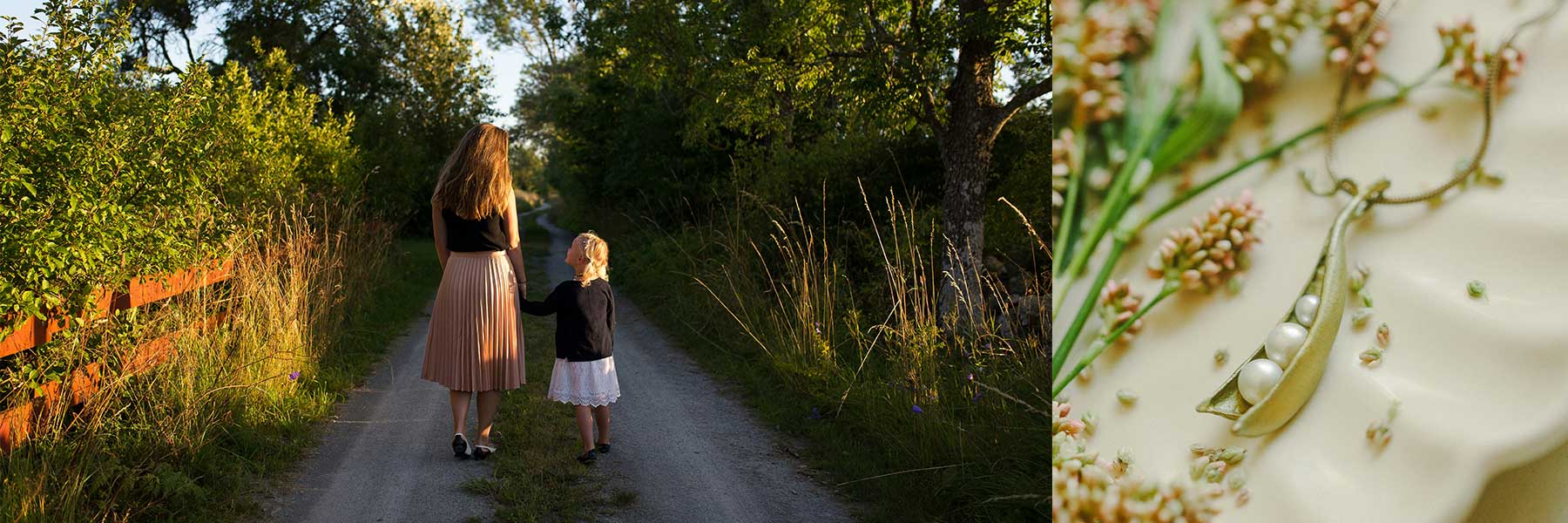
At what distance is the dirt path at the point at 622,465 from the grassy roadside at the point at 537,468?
4.3 inches

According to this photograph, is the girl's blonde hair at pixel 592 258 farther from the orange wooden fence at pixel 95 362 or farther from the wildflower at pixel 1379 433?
the wildflower at pixel 1379 433

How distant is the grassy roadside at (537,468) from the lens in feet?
14.6

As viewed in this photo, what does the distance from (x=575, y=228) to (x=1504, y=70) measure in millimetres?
33328

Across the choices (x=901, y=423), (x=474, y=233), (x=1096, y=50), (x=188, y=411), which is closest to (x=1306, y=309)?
(x=1096, y=50)

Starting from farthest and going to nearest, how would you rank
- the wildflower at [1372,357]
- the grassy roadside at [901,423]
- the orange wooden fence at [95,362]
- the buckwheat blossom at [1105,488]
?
the grassy roadside at [901,423] → the orange wooden fence at [95,362] → the buckwheat blossom at [1105,488] → the wildflower at [1372,357]

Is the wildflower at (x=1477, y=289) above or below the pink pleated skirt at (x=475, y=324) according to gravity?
above

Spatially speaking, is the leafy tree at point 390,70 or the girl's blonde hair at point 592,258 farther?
the leafy tree at point 390,70

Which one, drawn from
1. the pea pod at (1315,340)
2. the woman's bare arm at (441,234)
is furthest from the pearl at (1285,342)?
the woman's bare arm at (441,234)

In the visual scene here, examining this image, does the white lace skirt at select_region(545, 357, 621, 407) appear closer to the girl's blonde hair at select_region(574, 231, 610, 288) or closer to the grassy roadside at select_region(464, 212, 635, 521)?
the grassy roadside at select_region(464, 212, 635, 521)

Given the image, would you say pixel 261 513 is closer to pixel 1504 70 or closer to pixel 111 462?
pixel 111 462

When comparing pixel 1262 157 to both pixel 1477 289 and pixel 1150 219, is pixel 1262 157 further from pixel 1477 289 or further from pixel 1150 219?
pixel 1477 289

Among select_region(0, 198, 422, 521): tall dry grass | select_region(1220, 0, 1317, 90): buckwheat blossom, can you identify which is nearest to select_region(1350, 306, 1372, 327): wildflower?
select_region(1220, 0, 1317, 90): buckwheat blossom

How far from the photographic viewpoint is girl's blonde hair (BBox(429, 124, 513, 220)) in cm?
511

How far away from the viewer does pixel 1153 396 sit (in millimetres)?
1719
